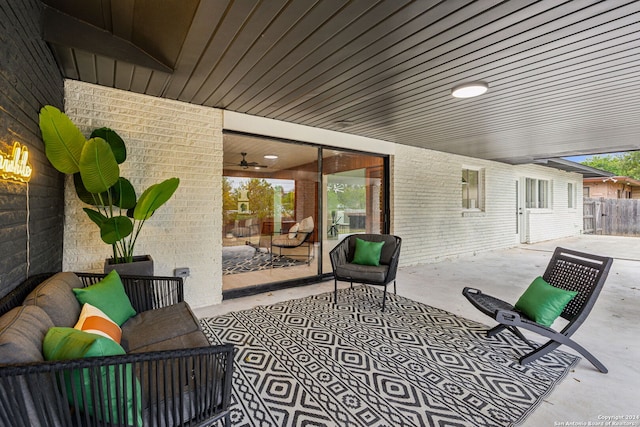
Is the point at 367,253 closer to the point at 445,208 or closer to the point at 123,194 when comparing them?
the point at 123,194

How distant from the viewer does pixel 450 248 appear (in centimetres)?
688

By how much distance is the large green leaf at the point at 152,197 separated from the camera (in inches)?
106

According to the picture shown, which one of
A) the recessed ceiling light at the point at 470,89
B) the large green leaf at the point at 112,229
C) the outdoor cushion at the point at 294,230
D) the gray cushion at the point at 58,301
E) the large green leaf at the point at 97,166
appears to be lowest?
the gray cushion at the point at 58,301

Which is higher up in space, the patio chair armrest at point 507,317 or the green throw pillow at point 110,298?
the green throw pillow at point 110,298

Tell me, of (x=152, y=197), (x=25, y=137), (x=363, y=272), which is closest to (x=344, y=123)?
(x=363, y=272)

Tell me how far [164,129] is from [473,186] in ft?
23.4

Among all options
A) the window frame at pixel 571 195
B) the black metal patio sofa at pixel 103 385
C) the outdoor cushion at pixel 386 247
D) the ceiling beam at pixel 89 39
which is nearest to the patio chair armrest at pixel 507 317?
the outdoor cushion at pixel 386 247

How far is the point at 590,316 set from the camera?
11.0 ft

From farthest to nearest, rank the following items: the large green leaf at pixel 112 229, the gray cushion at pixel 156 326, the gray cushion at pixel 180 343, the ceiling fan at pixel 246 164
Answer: the ceiling fan at pixel 246 164, the large green leaf at pixel 112 229, the gray cushion at pixel 156 326, the gray cushion at pixel 180 343

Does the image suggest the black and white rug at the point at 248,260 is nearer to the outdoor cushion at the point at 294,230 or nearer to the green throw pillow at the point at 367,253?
the outdoor cushion at the point at 294,230

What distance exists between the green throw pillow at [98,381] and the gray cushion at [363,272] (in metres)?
2.80

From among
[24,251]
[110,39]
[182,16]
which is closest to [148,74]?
[110,39]

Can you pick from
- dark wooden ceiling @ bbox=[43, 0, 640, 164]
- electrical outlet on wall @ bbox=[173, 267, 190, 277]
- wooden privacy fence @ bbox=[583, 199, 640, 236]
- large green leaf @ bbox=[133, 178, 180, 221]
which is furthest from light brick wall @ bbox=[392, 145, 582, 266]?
wooden privacy fence @ bbox=[583, 199, 640, 236]

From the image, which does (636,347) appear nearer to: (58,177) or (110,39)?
(110,39)
